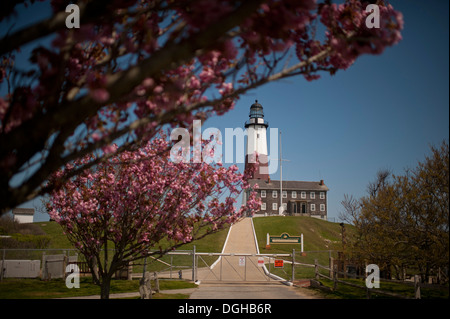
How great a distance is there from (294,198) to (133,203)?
7126 centimetres

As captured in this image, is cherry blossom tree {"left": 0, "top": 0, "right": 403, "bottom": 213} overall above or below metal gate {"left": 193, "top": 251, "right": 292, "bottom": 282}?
above

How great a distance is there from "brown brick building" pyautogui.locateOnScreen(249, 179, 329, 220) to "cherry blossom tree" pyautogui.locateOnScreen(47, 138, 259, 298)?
2617 inches

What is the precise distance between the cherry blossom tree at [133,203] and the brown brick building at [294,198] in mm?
66475

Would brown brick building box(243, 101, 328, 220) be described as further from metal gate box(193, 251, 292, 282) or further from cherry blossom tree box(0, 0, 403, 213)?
cherry blossom tree box(0, 0, 403, 213)

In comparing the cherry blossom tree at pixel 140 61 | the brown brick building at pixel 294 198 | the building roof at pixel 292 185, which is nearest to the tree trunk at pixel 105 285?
the cherry blossom tree at pixel 140 61

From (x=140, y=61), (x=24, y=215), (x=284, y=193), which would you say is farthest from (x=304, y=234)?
(x=24, y=215)

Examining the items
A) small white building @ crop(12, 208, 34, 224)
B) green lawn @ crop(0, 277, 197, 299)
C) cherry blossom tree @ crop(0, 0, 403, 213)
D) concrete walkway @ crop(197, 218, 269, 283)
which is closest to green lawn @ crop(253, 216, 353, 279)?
concrete walkway @ crop(197, 218, 269, 283)

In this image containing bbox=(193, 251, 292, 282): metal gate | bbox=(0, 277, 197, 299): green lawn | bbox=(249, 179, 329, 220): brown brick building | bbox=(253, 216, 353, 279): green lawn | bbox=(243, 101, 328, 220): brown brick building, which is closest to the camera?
bbox=(0, 277, 197, 299): green lawn

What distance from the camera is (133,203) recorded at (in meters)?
8.46

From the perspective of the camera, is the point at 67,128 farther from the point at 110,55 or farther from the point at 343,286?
the point at 343,286

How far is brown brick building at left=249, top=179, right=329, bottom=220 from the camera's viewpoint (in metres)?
75.8

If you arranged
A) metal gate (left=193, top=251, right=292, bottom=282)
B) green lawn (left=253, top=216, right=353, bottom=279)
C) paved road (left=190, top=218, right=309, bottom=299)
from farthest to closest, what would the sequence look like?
green lawn (left=253, top=216, right=353, bottom=279), metal gate (left=193, top=251, right=292, bottom=282), paved road (left=190, top=218, right=309, bottom=299)

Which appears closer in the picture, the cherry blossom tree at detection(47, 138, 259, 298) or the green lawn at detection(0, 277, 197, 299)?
the cherry blossom tree at detection(47, 138, 259, 298)

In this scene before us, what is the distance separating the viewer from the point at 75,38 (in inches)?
120
